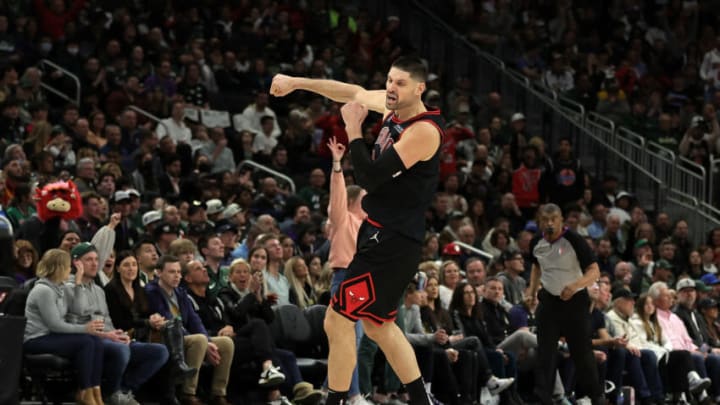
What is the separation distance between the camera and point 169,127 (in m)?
16.1

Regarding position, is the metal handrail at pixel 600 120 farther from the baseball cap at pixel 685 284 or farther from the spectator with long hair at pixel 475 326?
the spectator with long hair at pixel 475 326

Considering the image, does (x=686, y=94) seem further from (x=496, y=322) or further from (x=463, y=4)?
(x=496, y=322)

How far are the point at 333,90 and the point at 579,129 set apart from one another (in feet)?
44.1

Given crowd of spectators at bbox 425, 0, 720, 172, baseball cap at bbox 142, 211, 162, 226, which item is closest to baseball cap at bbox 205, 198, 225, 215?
baseball cap at bbox 142, 211, 162, 226

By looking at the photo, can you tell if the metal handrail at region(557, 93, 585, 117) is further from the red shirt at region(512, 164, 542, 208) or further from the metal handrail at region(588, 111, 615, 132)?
the red shirt at region(512, 164, 542, 208)

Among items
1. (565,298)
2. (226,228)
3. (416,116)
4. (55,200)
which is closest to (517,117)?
(226,228)

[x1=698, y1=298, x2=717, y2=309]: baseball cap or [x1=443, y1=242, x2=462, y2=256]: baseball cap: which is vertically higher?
[x1=443, y1=242, x2=462, y2=256]: baseball cap

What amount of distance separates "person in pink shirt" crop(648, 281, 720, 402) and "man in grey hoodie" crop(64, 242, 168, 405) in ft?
21.8

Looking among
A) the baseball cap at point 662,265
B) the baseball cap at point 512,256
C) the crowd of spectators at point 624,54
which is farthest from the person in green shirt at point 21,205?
the crowd of spectators at point 624,54

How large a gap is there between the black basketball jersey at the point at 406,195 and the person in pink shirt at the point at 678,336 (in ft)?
25.0

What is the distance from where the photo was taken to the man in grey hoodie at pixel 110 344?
369 inches

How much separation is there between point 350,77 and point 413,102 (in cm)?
1171

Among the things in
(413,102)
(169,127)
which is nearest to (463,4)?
(169,127)

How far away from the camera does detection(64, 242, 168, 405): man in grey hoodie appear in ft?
30.8
